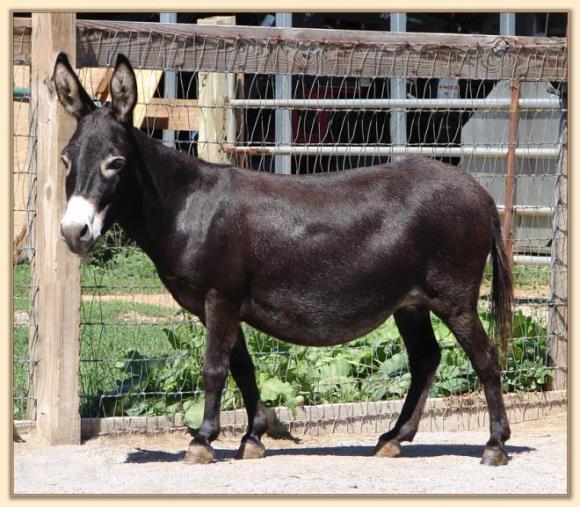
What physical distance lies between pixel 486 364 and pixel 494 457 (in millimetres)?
515

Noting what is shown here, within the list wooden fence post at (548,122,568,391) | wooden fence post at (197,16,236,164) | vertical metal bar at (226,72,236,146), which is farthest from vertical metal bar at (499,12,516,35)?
wooden fence post at (548,122,568,391)

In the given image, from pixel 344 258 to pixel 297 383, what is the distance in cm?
155

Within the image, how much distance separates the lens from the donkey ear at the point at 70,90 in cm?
570

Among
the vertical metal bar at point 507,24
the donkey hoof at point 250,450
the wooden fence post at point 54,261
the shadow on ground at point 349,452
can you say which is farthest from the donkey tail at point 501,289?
the vertical metal bar at point 507,24

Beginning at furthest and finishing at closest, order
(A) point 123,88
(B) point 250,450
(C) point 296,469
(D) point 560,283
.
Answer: (D) point 560,283 < (B) point 250,450 < (C) point 296,469 < (A) point 123,88

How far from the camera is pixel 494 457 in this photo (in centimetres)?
600

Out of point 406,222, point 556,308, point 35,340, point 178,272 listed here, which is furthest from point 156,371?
point 556,308

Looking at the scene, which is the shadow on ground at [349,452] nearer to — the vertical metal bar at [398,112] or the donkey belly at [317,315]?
the donkey belly at [317,315]

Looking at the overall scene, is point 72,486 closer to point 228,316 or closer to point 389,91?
point 228,316

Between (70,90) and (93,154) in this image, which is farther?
(70,90)

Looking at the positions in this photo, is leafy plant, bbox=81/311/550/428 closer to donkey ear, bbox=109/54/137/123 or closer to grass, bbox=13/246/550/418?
grass, bbox=13/246/550/418

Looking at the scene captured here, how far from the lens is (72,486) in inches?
218

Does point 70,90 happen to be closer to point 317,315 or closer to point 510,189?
point 317,315

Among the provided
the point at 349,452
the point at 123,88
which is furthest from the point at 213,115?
the point at 349,452
